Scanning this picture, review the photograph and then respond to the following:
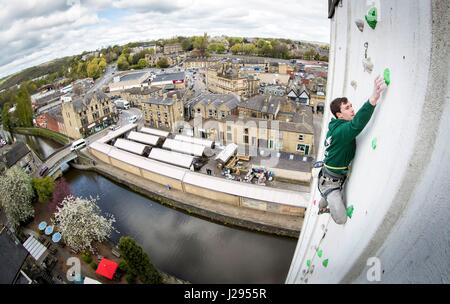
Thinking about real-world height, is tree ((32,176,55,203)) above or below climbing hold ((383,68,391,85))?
below

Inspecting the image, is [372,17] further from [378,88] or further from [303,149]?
[303,149]

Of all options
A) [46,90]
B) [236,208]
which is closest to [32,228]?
[236,208]

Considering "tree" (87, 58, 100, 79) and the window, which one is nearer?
the window

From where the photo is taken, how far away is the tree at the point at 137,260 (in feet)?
24.3

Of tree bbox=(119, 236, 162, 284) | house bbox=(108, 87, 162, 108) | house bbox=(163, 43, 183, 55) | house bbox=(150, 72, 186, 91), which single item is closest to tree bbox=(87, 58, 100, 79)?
house bbox=(150, 72, 186, 91)

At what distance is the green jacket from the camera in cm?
151

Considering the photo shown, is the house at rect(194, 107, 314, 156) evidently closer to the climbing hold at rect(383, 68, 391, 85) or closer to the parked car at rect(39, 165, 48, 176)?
the parked car at rect(39, 165, 48, 176)

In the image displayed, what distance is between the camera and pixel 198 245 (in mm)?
10562

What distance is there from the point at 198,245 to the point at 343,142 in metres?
10.1

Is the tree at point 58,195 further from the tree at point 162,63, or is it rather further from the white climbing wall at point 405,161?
the tree at point 162,63

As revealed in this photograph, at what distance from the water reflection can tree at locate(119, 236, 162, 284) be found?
1.86 meters

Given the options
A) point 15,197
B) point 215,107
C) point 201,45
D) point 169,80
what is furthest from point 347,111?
point 201,45

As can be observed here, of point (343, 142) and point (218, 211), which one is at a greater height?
point (343, 142)

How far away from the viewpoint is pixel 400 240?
39.8 inches
